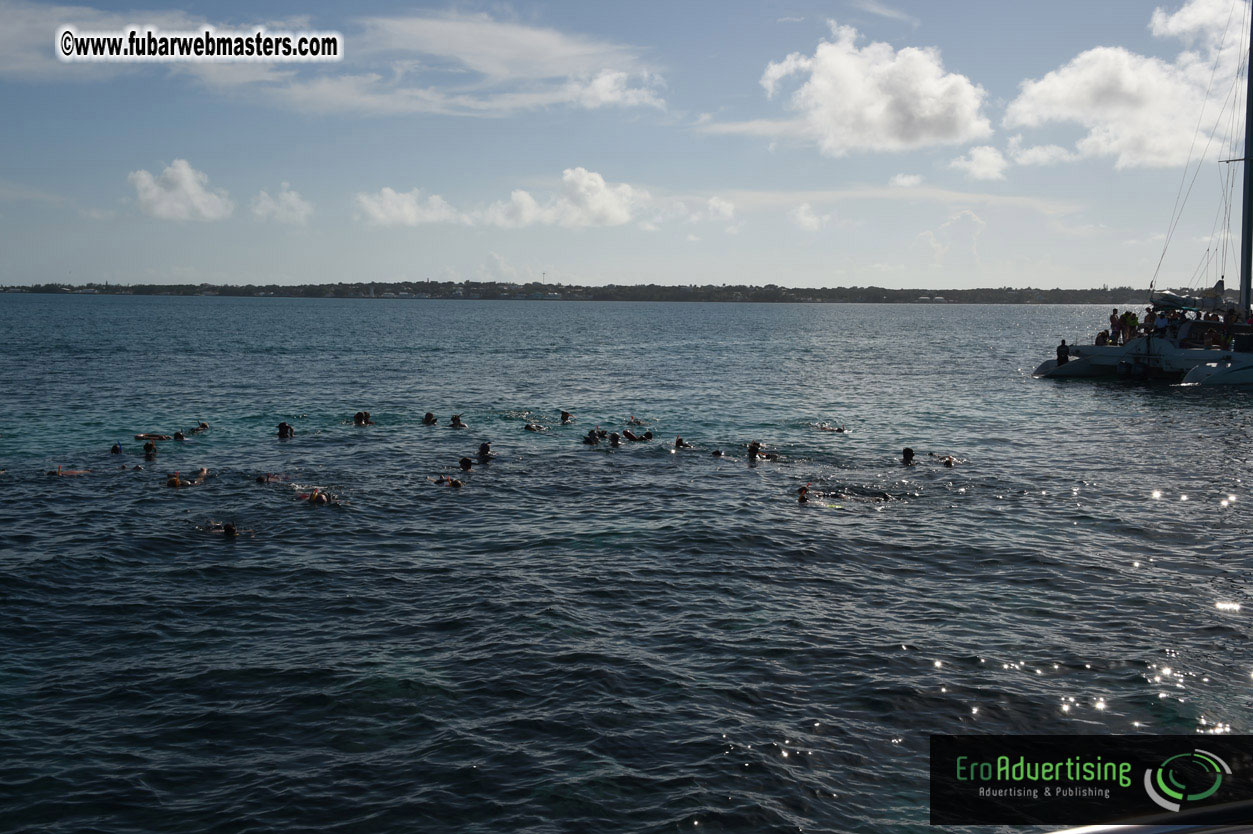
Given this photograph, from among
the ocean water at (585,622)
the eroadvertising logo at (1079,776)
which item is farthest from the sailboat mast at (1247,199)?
the eroadvertising logo at (1079,776)

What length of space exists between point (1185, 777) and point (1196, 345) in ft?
210

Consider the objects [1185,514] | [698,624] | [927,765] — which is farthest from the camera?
[1185,514]

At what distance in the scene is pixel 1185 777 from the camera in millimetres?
13281

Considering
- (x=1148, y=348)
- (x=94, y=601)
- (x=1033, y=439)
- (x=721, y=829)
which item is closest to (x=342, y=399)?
(x=94, y=601)

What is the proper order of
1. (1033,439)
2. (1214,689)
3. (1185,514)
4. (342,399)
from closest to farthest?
(1214,689) → (1185,514) → (1033,439) → (342,399)

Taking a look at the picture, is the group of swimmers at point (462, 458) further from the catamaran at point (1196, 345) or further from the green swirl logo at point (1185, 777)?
the catamaran at point (1196, 345)

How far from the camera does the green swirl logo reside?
42.3ft

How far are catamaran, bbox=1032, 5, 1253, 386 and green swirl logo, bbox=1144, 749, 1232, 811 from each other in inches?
2295

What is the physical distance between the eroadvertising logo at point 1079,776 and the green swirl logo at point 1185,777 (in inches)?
0.6

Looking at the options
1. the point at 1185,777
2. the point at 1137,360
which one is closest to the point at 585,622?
the point at 1185,777

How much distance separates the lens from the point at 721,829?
1202cm

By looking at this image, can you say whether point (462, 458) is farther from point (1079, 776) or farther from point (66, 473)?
point (1079, 776)

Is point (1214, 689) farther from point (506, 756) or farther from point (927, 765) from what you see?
point (506, 756)

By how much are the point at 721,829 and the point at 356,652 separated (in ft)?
28.9
